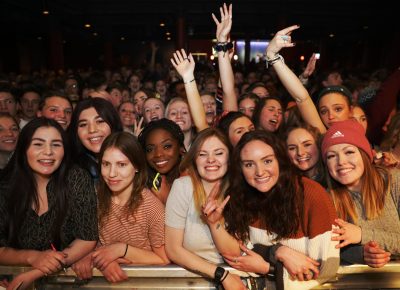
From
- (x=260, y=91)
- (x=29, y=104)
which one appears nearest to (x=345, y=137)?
(x=260, y=91)

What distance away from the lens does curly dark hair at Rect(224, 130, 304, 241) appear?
7.04ft

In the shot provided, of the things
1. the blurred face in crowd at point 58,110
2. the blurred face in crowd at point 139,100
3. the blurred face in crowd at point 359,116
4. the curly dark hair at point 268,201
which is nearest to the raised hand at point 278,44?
the blurred face in crowd at point 359,116

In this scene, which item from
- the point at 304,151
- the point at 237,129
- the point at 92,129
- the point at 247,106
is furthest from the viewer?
the point at 247,106

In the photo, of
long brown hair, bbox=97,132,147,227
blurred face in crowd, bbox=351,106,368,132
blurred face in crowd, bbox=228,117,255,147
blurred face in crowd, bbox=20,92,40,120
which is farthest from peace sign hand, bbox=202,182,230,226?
blurred face in crowd, bbox=20,92,40,120

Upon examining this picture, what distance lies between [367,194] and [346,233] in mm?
392

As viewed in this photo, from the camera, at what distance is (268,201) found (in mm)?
2240

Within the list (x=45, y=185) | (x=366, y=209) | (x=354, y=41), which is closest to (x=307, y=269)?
(x=366, y=209)

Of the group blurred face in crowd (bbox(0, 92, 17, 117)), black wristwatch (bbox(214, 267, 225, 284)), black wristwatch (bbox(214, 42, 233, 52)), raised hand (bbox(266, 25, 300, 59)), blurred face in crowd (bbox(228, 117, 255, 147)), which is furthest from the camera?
blurred face in crowd (bbox(0, 92, 17, 117))

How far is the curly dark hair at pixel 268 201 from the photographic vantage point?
2.15m

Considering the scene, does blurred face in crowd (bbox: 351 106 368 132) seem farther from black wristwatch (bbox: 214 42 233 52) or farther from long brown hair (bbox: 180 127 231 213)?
long brown hair (bbox: 180 127 231 213)

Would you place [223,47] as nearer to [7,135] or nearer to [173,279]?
[7,135]

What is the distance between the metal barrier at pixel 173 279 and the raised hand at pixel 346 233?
0.57ft

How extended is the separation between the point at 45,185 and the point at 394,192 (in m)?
2.41

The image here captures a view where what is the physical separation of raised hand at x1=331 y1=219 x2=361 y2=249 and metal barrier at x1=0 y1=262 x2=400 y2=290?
6.8 inches
